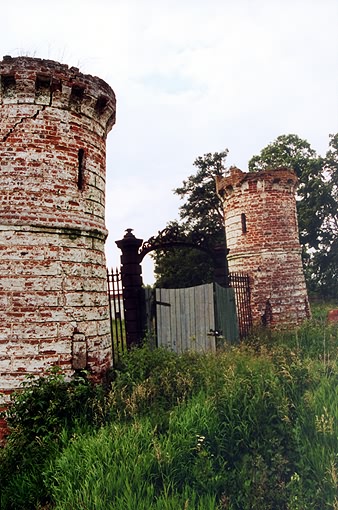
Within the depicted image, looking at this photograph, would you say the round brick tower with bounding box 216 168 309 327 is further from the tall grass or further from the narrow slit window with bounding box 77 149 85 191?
the narrow slit window with bounding box 77 149 85 191

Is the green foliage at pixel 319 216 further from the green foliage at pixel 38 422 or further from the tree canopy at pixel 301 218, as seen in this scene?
the green foliage at pixel 38 422

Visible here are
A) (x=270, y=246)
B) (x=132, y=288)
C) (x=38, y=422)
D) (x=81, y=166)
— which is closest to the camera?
(x=38, y=422)

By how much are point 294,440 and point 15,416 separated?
3.69 m

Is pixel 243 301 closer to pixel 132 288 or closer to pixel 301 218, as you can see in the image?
pixel 132 288

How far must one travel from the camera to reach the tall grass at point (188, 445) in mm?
3531

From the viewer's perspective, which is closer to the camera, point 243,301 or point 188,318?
point 188,318

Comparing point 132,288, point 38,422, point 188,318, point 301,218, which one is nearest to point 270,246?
point 188,318

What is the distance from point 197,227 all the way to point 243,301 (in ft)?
39.5

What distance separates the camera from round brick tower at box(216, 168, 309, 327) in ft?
39.0

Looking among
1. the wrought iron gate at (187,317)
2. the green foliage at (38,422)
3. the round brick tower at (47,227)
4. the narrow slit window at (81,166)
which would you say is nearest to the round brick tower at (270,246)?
the wrought iron gate at (187,317)

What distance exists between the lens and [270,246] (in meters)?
12.1

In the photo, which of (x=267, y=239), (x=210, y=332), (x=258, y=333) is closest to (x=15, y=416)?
(x=210, y=332)

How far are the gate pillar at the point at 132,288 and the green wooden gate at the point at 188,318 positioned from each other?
17.2 inches

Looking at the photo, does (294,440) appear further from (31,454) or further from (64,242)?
(64,242)
